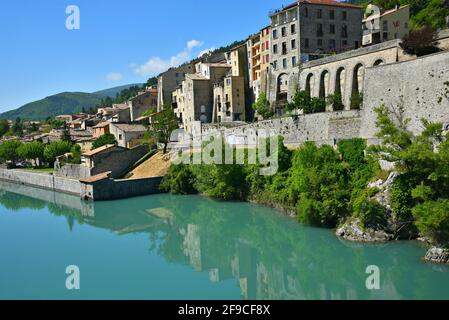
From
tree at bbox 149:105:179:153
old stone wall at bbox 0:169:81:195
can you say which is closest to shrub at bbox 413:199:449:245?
tree at bbox 149:105:179:153

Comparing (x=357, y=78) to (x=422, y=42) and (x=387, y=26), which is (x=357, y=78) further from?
(x=387, y=26)

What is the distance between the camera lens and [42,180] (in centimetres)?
4550

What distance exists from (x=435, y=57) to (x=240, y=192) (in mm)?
15034

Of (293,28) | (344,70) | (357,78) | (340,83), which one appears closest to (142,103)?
(293,28)

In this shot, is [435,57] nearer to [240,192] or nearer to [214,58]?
[240,192]

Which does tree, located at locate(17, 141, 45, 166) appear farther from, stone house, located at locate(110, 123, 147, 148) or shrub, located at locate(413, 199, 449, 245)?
shrub, located at locate(413, 199, 449, 245)

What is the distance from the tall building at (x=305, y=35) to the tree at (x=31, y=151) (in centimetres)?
3156

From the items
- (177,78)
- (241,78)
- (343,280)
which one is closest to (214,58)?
(177,78)

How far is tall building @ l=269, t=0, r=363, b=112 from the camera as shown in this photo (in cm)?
3875

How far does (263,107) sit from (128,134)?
17.2m

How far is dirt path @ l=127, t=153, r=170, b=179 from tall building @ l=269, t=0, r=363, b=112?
11461 mm

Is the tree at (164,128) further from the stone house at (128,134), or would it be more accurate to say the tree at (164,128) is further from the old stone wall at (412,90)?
the old stone wall at (412,90)

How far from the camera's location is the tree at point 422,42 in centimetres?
2642

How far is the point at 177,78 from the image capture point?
63.4m
